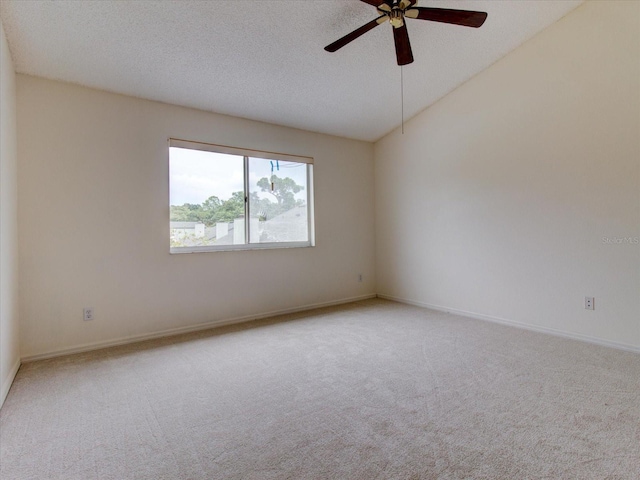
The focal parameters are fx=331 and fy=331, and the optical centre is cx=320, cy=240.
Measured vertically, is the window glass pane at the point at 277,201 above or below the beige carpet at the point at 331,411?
above

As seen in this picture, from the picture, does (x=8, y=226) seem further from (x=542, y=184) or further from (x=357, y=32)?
(x=542, y=184)

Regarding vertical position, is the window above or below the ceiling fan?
below

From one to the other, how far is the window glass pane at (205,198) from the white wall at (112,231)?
15 centimetres

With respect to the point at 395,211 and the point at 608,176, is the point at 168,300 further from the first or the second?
the point at 608,176

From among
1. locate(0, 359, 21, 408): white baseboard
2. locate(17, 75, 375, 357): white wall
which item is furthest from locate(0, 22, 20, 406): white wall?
locate(17, 75, 375, 357): white wall

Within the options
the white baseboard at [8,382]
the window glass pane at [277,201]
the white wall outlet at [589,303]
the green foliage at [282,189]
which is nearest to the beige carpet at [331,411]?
the white baseboard at [8,382]

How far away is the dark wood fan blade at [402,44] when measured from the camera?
2.23 m

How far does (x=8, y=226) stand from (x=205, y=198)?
1.63m

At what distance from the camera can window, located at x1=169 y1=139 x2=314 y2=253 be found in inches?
137

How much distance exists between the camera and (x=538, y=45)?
318cm

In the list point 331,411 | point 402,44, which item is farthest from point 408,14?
point 331,411

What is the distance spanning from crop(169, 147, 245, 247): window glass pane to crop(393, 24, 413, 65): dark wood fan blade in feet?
6.98

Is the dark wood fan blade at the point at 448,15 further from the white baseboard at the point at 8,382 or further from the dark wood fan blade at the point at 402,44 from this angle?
the white baseboard at the point at 8,382

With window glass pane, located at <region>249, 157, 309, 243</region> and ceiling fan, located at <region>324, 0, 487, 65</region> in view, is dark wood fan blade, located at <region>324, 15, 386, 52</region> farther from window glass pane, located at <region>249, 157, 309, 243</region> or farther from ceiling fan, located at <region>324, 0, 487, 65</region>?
window glass pane, located at <region>249, 157, 309, 243</region>
